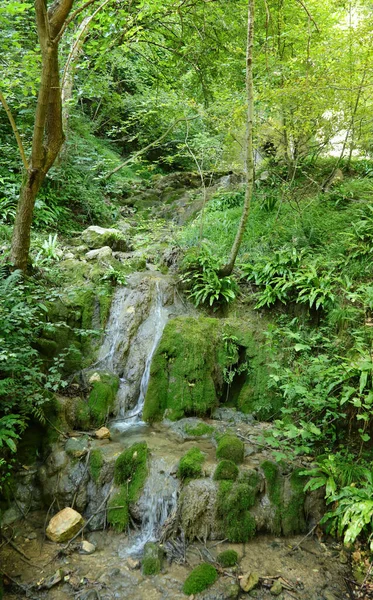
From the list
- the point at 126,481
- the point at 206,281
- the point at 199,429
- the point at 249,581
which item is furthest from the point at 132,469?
the point at 206,281

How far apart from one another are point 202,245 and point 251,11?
407 centimetres

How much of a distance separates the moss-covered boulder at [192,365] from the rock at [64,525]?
1.85 metres

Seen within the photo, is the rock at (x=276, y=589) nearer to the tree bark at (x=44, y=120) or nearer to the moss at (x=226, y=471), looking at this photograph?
the moss at (x=226, y=471)

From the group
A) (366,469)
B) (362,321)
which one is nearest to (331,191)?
(362,321)

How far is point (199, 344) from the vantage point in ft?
20.1

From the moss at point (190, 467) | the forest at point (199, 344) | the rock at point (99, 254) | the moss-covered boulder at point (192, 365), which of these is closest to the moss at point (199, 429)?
the forest at point (199, 344)

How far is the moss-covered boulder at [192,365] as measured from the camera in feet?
19.0

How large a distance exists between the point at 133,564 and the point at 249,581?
1.19 m

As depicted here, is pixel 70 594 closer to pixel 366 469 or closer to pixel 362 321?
pixel 366 469

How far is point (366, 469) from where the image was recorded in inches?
154

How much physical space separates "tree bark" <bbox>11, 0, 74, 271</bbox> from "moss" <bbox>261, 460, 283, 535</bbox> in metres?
4.47

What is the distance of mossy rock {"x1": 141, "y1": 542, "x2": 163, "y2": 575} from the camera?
11.7ft

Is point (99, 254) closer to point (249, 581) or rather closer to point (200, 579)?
point (200, 579)

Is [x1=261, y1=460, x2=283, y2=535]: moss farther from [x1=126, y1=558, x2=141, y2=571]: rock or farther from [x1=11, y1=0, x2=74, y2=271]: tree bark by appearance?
[x1=11, y1=0, x2=74, y2=271]: tree bark
